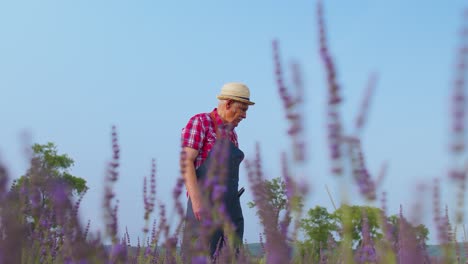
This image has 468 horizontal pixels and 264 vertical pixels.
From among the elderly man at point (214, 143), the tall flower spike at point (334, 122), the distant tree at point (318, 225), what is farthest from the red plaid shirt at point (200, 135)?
the distant tree at point (318, 225)

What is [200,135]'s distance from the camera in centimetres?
506

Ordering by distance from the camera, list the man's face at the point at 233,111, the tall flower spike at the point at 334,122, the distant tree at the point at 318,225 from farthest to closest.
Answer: the distant tree at the point at 318,225 < the man's face at the point at 233,111 < the tall flower spike at the point at 334,122

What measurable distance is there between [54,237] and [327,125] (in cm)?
414

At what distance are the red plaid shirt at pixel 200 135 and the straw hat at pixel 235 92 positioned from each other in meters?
0.25

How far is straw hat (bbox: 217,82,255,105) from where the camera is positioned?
5.27m

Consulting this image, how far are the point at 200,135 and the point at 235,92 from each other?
1.78ft

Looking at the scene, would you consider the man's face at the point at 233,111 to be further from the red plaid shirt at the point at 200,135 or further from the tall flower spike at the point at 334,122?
the tall flower spike at the point at 334,122

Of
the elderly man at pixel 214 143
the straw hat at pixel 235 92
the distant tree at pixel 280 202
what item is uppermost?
the straw hat at pixel 235 92

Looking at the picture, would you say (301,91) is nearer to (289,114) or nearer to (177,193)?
(289,114)

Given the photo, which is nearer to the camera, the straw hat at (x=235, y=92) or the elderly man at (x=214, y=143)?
the elderly man at (x=214, y=143)

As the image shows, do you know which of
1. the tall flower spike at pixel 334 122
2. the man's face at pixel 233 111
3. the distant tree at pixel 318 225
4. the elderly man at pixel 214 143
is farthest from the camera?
the distant tree at pixel 318 225

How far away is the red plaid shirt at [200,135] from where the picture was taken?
16.6 ft

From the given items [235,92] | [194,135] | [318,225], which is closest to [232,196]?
[194,135]

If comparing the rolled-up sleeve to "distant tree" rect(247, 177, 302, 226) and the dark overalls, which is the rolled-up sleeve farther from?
"distant tree" rect(247, 177, 302, 226)
